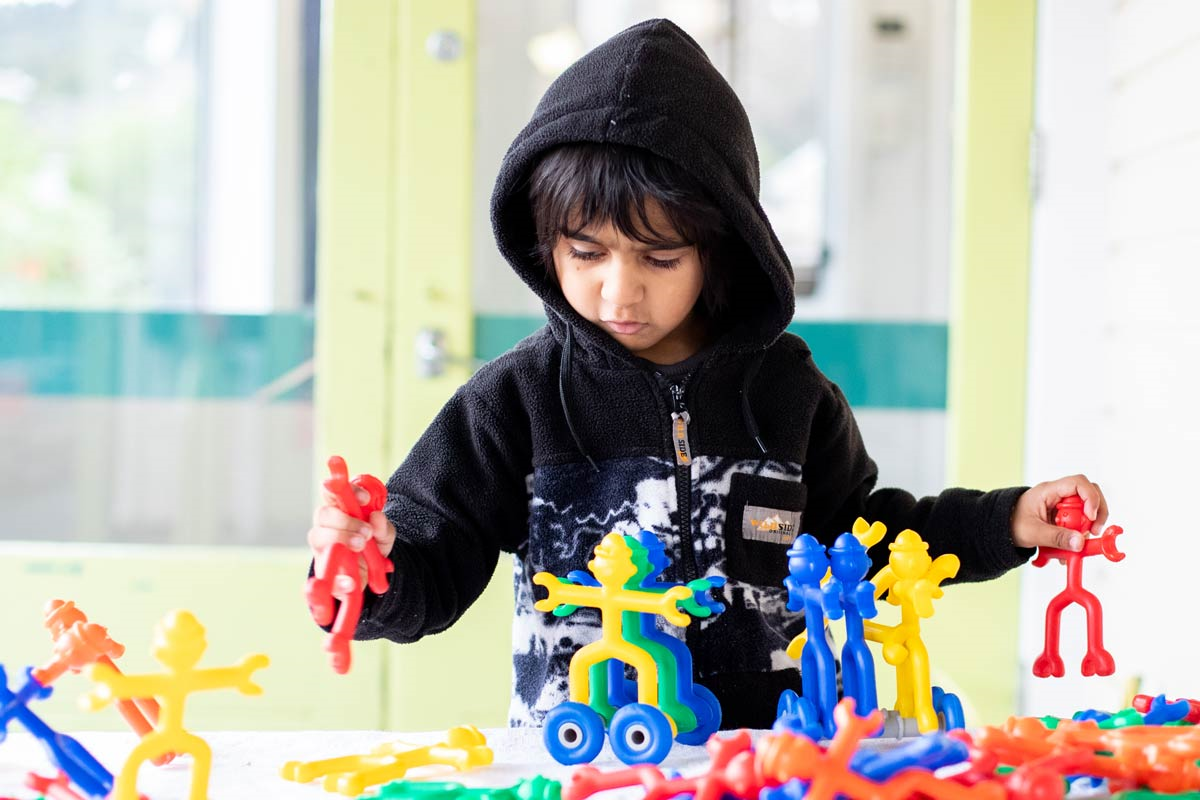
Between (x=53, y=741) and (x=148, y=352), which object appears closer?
(x=53, y=741)

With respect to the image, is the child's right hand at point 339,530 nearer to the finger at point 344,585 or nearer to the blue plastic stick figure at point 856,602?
the finger at point 344,585

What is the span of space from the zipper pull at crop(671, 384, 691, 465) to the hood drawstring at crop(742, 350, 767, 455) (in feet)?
0.17

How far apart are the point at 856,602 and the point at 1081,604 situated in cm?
21

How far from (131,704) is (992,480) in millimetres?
1544

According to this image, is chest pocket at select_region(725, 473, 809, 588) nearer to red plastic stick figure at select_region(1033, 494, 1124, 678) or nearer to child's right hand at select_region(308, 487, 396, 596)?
red plastic stick figure at select_region(1033, 494, 1124, 678)

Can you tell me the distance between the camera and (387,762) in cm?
79

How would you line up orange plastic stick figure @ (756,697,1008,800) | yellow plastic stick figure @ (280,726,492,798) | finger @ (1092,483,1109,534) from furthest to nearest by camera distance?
finger @ (1092,483,1109,534), yellow plastic stick figure @ (280,726,492,798), orange plastic stick figure @ (756,697,1008,800)

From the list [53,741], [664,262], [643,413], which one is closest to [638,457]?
[643,413]

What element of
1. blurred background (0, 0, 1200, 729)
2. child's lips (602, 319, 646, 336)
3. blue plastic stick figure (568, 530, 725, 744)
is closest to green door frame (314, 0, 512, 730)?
blurred background (0, 0, 1200, 729)

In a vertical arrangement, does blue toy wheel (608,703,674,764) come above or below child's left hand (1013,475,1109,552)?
below

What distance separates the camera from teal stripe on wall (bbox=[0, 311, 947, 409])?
6.70 ft

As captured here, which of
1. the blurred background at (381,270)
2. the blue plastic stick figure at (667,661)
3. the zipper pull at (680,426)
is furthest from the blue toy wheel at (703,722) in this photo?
the blurred background at (381,270)

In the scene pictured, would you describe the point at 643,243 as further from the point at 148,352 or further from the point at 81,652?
the point at 148,352

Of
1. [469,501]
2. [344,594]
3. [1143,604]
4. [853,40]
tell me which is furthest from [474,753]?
[853,40]
